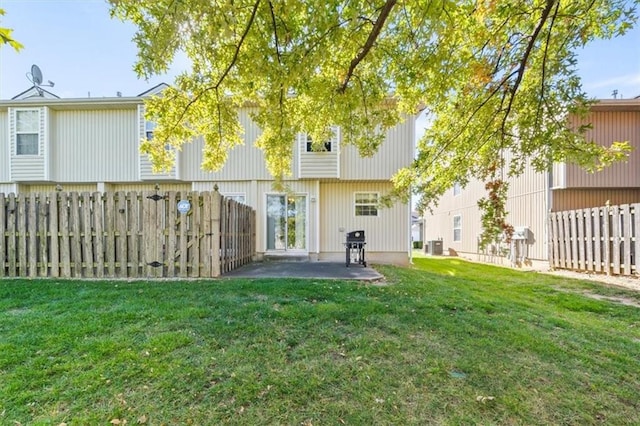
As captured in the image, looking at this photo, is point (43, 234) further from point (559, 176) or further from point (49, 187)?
point (559, 176)

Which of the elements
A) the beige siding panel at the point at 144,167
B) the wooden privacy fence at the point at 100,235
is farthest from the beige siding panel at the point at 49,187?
the wooden privacy fence at the point at 100,235

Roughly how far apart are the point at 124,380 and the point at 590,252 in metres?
10.8

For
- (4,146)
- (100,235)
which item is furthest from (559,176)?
(4,146)

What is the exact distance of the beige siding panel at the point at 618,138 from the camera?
10.5m

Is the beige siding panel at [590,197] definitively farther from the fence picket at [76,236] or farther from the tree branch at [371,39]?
the fence picket at [76,236]

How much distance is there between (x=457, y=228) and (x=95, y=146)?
17.6 metres

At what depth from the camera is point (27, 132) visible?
36.7ft

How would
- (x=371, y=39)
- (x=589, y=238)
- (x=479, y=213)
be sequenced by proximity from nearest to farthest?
(x=371, y=39) → (x=589, y=238) → (x=479, y=213)

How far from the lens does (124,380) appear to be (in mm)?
2557

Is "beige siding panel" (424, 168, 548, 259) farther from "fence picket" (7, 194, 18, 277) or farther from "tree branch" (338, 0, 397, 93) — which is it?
"fence picket" (7, 194, 18, 277)

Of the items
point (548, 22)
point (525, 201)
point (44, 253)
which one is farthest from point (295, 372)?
point (525, 201)

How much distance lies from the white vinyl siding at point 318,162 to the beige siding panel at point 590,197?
7.62 metres

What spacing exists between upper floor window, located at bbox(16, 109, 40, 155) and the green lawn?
8.89m

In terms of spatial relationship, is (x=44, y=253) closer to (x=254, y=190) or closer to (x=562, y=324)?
(x=254, y=190)
